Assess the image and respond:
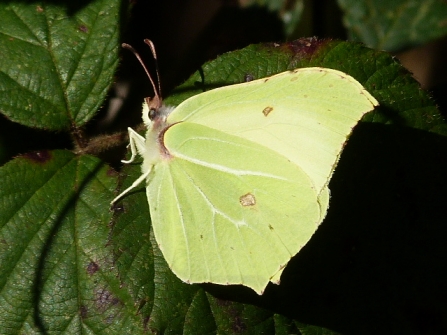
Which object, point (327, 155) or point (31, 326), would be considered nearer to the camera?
point (327, 155)

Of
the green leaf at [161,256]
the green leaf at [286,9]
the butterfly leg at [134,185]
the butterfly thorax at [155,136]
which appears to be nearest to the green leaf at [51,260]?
the green leaf at [161,256]

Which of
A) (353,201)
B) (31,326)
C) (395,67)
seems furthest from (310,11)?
(31,326)

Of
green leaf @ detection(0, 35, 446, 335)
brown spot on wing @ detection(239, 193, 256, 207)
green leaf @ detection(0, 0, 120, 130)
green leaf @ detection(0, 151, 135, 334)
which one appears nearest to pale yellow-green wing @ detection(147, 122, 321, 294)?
brown spot on wing @ detection(239, 193, 256, 207)

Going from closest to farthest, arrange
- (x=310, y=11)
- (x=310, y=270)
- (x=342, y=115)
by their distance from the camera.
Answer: (x=342, y=115), (x=310, y=270), (x=310, y=11)

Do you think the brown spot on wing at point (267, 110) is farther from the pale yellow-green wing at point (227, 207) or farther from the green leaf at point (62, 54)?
the green leaf at point (62, 54)

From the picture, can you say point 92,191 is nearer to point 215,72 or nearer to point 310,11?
point 215,72

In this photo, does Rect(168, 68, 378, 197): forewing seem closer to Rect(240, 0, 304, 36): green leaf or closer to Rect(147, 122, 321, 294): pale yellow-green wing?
Rect(147, 122, 321, 294): pale yellow-green wing
